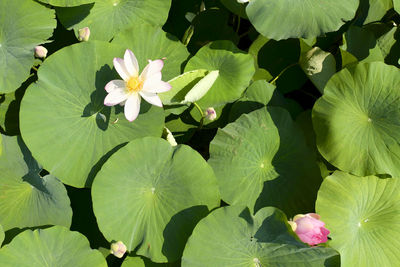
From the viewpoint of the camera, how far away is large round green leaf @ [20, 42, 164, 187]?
1571 millimetres

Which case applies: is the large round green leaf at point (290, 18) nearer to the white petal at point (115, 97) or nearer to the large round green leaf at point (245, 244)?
the white petal at point (115, 97)

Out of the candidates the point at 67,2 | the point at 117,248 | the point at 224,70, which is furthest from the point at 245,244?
the point at 67,2

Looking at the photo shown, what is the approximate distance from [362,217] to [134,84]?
108cm

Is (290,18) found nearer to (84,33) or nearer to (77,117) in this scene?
(84,33)

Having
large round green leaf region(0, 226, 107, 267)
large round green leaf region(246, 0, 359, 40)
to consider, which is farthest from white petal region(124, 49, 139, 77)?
large round green leaf region(0, 226, 107, 267)

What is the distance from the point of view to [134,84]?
152 cm

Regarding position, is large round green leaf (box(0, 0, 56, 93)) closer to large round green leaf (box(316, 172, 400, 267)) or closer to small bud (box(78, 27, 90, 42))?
small bud (box(78, 27, 90, 42))

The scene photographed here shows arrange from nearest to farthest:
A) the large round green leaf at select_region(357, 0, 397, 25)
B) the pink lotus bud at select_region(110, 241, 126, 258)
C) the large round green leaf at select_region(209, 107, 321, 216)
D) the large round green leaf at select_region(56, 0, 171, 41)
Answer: the pink lotus bud at select_region(110, 241, 126, 258), the large round green leaf at select_region(209, 107, 321, 216), the large round green leaf at select_region(56, 0, 171, 41), the large round green leaf at select_region(357, 0, 397, 25)

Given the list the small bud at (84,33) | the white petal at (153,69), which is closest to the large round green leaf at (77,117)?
the small bud at (84,33)

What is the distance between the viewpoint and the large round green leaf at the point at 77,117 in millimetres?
1571

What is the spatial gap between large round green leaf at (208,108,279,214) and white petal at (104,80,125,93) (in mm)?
446

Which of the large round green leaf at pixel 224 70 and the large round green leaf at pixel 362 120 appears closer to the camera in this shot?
the large round green leaf at pixel 362 120

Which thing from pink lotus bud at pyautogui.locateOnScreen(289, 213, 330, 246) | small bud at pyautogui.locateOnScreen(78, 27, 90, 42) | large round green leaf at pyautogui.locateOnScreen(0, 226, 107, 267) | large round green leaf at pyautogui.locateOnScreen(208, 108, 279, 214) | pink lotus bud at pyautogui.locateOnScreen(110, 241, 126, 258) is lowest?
large round green leaf at pyautogui.locateOnScreen(0, 226, 107, 267)

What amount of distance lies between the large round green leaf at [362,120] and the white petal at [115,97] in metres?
0.81
